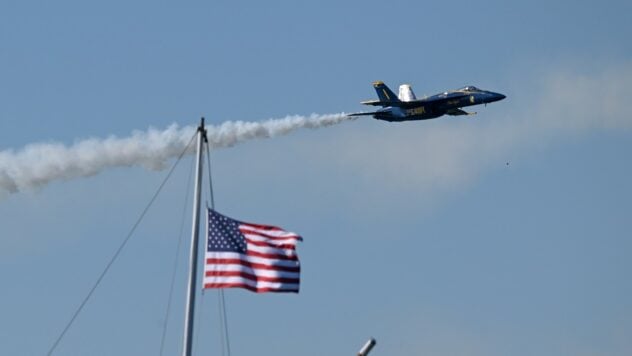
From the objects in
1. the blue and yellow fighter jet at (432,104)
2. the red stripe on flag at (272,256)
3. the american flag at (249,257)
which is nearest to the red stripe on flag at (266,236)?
the american flag at (249,257)

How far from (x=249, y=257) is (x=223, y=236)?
1135mm

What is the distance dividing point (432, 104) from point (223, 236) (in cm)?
10378

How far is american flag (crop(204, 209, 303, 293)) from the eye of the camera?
46812 mm

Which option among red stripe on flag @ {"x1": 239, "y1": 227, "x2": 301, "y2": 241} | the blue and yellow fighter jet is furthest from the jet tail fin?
red stripe on flag @ {"x1": 239, "y1": 227, "x2": 301, "y2": 241}

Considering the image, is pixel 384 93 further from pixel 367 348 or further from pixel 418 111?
pixel 367 348

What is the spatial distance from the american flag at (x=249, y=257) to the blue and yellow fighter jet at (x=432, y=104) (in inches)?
4008

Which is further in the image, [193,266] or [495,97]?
[495,97]

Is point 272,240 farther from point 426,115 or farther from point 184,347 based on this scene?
point 426,115

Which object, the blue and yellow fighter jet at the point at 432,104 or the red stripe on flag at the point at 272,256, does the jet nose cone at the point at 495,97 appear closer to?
the blue and yellow fighter jet at the point at 432,104

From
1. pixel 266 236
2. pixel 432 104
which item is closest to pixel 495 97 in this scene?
pixel 432 104

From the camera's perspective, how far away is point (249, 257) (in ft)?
156

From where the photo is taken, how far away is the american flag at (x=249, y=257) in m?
46.8

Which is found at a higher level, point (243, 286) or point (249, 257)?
point (249, 257)

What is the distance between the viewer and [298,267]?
158 ft
